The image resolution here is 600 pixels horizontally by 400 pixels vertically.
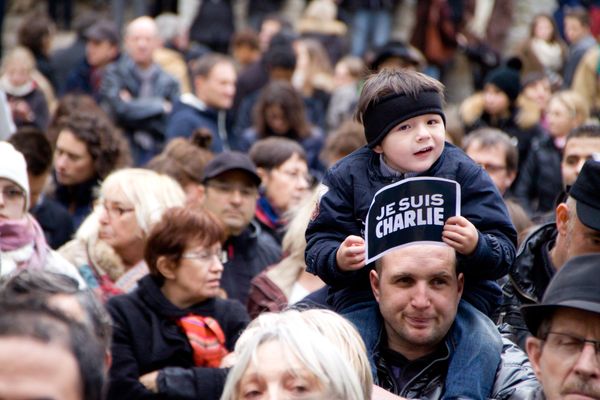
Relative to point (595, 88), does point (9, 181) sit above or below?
below

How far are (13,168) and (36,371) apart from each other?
4.28m

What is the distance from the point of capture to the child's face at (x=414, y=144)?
5.18 meters

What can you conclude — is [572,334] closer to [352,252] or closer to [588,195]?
[352,252]

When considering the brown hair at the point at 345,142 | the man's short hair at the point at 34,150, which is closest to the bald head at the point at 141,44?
the brown hair at the point at 345,142

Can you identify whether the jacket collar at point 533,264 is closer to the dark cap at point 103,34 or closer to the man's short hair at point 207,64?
the man's short hair at point 207,64

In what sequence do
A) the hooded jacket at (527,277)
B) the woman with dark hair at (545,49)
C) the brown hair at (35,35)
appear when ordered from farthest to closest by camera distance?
the woman with dark hair at (545,49)
the brown hair at (35,35)
the hooded jacket at (527,277)

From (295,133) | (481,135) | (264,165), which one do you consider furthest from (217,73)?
(481,135)

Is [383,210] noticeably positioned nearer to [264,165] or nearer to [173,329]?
[173,329]

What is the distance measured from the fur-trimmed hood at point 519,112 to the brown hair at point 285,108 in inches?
99.6

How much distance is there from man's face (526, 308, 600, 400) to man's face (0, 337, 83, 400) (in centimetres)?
164

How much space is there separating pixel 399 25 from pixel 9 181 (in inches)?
557

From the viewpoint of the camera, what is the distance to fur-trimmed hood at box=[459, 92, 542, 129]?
1360 centimetres

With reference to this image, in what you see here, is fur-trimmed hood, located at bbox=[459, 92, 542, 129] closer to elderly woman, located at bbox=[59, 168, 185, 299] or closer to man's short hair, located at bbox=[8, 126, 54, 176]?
man's short hair, located at bbox=[8, 126, 54, 176]

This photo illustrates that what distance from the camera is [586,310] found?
4078mm
